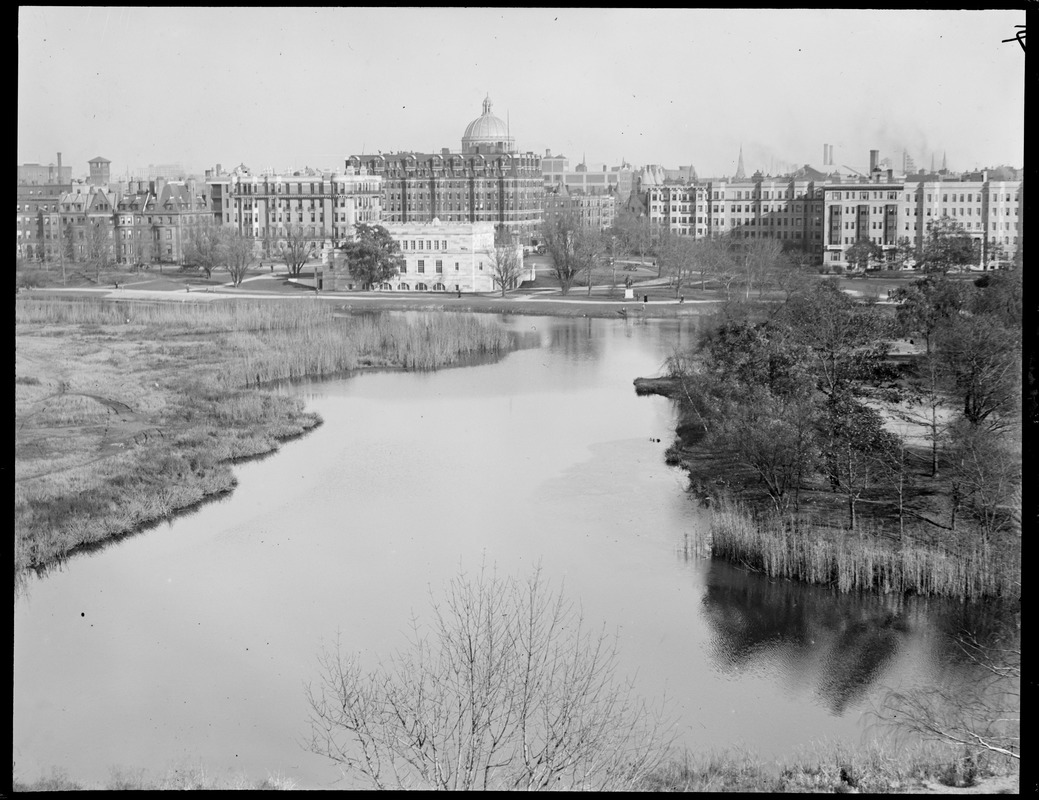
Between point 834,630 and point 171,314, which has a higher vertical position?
point 171,314

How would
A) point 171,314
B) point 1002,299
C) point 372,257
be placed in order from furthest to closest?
point 372,257 → point 171,314 → point 1002,299

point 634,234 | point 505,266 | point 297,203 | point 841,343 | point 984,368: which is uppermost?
point 297,203

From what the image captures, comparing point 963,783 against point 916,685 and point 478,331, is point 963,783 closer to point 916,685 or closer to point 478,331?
point 916,685

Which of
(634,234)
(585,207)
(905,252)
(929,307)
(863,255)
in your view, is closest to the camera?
(929,307)

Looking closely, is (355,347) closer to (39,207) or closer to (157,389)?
(157,389)

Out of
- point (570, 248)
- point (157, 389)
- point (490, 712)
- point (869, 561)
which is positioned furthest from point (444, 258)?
point (490, 712)

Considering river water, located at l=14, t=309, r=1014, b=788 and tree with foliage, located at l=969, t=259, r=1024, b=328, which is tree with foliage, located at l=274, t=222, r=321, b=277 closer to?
river water, located at l=14, t=309, r=1014, b=788

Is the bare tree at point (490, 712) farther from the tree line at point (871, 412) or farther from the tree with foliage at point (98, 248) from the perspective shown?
the tree with foliage at point (98, 248)
